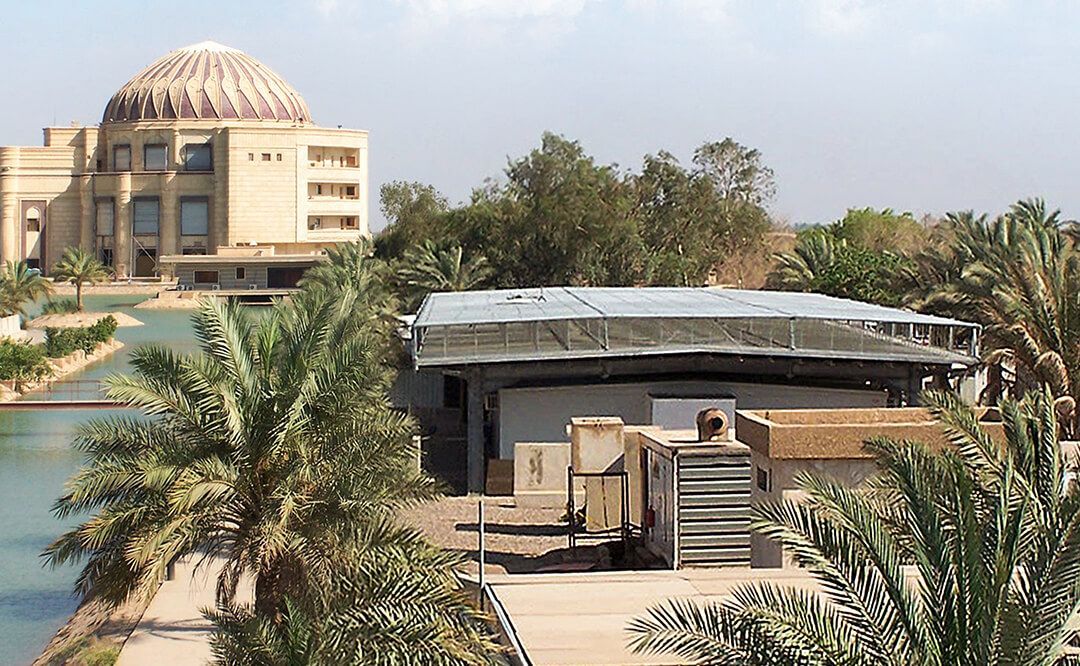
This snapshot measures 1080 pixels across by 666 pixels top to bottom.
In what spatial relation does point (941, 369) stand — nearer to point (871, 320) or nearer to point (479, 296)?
point (871, 320)

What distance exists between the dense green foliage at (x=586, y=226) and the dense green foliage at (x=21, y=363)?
42.8ft

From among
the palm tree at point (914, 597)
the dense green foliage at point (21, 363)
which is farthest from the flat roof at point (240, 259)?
the palm tree at point (914, 597)

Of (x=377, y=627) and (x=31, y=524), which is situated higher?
(x=377, y=627)

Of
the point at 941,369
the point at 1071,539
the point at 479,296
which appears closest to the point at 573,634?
the point at 1071,539

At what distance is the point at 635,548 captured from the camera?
58.9 ft

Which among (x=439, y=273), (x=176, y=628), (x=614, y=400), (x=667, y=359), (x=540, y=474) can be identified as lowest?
(x=176, y=628)

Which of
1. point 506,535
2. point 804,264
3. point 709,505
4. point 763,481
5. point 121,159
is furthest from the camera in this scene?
point 121,159

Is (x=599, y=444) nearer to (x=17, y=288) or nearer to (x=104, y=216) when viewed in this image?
(x=17, y=288)

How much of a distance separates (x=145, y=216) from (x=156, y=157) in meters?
4.09

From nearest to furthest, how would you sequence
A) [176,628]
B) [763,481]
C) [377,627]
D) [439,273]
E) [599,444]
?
[377,627], [763,481], [176,628], [599,444], [439,273]

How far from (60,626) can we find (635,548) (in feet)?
27.5

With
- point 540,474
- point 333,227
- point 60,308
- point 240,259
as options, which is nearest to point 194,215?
point 240,259

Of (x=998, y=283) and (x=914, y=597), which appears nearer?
(x=914, y=597)

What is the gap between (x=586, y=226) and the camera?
5531cm
